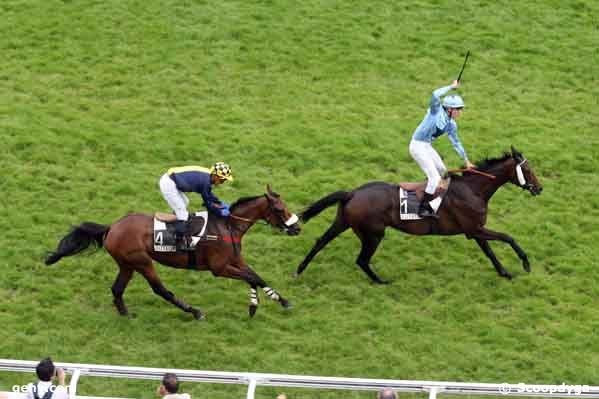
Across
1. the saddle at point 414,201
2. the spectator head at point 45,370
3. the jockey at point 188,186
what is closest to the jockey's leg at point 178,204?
the jockey at point 188,186

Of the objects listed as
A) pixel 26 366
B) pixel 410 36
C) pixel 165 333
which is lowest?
pixel 165 333

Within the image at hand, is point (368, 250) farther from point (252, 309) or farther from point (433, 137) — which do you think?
point (252, 309)

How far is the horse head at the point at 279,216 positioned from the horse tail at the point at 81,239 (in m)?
1.94

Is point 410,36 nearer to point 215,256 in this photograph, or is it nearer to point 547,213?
point 547,213

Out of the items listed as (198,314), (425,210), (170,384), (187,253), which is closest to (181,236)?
(187,253)

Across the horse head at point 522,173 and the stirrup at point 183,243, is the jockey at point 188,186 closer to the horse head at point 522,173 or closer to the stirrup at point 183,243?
the stirrup at point 183,243

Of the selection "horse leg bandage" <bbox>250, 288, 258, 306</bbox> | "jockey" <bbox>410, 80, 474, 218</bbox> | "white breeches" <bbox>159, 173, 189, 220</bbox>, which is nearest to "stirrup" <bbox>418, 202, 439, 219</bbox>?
"jockey" <bbox>410, 80, 474, 218</bbox>

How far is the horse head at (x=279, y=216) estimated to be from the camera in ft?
39.5

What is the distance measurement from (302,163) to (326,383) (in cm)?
669

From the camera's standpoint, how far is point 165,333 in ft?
39.8

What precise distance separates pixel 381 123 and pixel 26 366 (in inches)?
Answer: 332

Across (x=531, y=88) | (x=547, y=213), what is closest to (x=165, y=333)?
(x=547, y=213)

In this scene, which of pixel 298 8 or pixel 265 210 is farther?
pixel 298 8

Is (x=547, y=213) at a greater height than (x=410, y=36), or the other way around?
(x=410, y=36)
